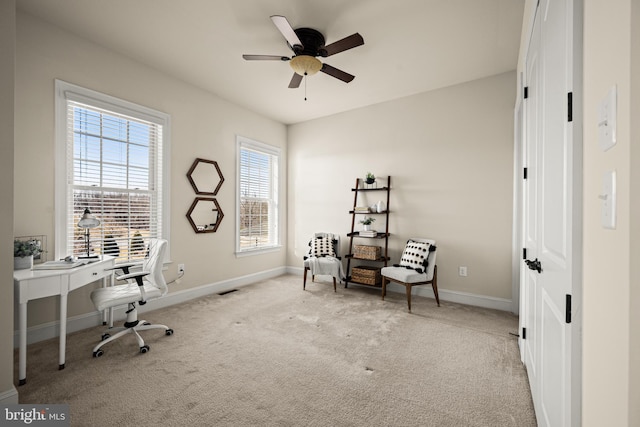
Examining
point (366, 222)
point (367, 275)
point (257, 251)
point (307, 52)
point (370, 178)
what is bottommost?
point (367, 275)

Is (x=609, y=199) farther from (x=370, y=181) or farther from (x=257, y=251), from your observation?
(x=257, y=251)

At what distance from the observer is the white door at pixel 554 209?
0.95m

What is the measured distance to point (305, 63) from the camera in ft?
8.97

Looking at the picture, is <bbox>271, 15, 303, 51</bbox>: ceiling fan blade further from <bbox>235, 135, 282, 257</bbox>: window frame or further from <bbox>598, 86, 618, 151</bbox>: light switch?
<bbox>235, 135, 282, 257</bbox>: window frame

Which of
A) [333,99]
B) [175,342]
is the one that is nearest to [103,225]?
[175,342]

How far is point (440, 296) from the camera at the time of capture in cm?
398

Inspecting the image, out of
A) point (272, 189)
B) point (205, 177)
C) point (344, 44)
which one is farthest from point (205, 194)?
point (344, 44)

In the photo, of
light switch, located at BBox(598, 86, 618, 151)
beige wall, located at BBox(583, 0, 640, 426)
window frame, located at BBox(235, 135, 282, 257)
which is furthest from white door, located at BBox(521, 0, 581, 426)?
window frame, located at BBox(235, 135, 282, 257)

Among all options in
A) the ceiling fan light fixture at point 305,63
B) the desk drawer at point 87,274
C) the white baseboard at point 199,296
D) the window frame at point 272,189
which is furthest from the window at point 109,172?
the ceiling fan light fixture at point 305,63

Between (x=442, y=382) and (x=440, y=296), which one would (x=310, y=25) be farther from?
(x=440, y=296)

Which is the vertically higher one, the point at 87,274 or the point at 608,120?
the point at 608,120

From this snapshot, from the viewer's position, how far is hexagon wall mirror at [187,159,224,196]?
155 inches

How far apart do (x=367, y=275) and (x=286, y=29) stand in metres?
3.24

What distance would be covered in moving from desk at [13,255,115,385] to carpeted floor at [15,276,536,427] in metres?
0.20
